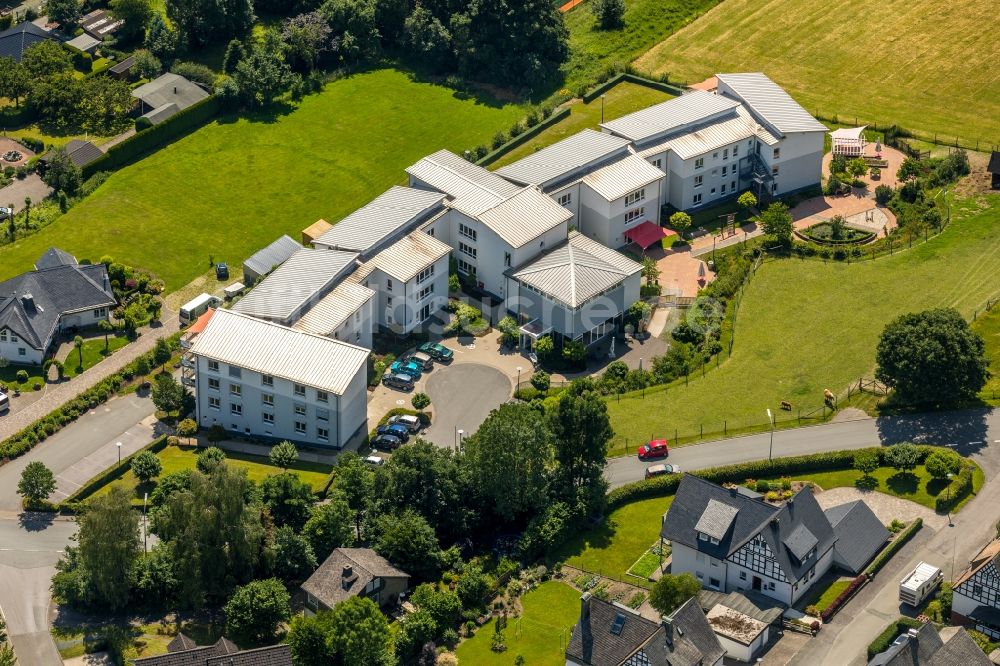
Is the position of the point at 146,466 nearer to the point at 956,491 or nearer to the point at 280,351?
the point at 280,351

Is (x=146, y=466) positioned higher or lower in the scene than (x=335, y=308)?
lower

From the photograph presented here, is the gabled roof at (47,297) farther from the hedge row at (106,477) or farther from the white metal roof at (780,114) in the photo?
the white metal roof at (780,114)

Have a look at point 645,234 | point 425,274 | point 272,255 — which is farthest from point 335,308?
point 645,234

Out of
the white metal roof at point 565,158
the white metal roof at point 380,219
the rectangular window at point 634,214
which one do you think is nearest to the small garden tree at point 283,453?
the white metal roof at point 380,219

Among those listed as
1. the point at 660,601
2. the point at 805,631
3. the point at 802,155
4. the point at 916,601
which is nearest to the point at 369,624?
the point at 660,601

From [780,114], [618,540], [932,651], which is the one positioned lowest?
[618,540]
